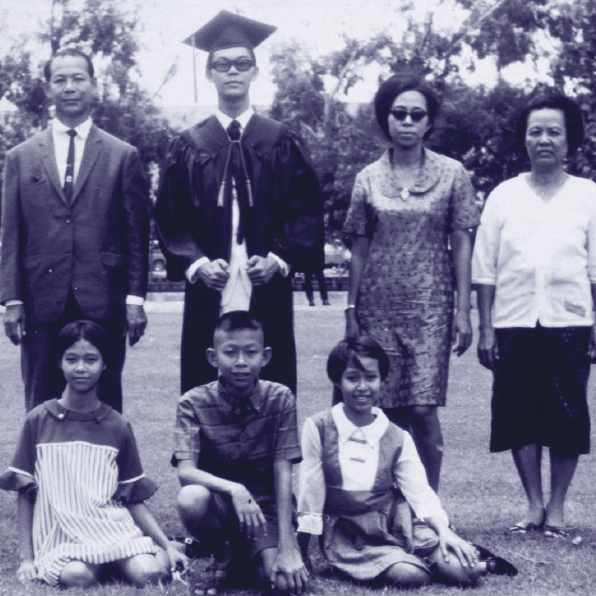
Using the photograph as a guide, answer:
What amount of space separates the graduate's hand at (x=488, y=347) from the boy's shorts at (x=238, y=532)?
157cm

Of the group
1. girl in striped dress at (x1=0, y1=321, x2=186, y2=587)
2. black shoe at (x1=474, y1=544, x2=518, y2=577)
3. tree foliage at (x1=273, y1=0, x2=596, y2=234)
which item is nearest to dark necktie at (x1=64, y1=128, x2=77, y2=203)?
girl in striped dress at (x1=0, y1=321, x2=186, y2=587)

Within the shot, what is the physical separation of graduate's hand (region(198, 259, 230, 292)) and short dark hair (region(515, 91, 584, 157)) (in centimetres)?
174

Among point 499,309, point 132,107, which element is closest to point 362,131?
point 132,107

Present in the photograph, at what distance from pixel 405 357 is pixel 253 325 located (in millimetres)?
1062

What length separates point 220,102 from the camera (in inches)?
230

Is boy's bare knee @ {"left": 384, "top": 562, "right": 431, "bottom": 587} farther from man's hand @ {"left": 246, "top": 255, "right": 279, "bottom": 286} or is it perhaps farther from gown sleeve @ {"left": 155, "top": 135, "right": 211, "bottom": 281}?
gown sleeve @ {"left": 155, "top": 135, "right": 211, "bottom": 281}

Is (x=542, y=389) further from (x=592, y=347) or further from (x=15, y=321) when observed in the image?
(x=15, y=321)

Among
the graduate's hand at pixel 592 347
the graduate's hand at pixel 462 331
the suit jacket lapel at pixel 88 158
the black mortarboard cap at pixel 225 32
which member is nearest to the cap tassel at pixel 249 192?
the black mortarboard cap at pixel 225 32

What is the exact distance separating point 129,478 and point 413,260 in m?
1.75

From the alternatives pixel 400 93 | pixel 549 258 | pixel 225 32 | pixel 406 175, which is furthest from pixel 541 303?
pixel 225 32

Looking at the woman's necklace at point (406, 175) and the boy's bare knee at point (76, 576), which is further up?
the woman's necklace at point (406, 175)

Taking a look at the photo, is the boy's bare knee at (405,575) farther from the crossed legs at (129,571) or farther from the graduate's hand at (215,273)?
the graduate's hand at (215,273)

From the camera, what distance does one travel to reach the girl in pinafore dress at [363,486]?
519 centimetres

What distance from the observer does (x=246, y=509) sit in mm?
4852
